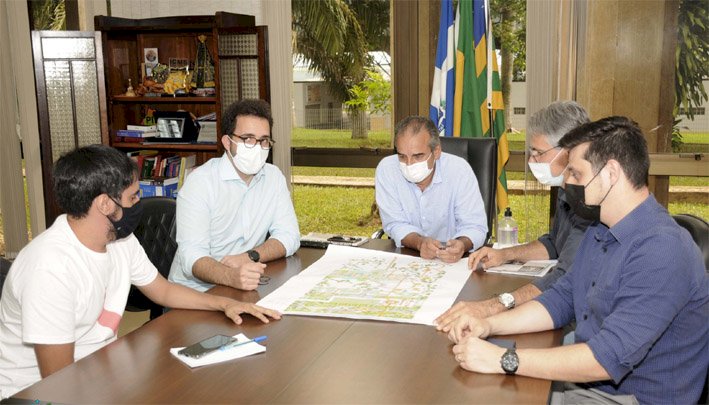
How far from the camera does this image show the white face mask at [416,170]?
3209 millimetres

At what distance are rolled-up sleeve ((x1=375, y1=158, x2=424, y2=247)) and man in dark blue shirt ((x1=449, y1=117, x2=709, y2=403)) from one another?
1.18 meters

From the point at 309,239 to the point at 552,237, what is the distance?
1026 mm

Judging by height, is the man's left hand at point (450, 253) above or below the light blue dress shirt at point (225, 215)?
below

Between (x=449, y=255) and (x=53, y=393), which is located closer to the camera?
(x=53, y=393)

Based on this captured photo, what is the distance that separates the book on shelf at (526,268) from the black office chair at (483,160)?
2.55ft

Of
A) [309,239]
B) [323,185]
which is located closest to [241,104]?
[309,239]

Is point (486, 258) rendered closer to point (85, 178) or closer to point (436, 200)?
point (436, 200)

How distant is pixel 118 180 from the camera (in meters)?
2.13

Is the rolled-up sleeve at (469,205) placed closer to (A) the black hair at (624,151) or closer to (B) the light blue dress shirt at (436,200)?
(B) the light blue dress shirt at (436,200)

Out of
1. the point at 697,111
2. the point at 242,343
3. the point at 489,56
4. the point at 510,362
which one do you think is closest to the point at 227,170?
the point at 242,343

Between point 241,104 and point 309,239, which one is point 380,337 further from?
point 241,104

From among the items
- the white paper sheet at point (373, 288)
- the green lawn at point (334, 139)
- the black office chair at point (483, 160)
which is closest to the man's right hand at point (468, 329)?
the white paper sheet at point (373, 288)

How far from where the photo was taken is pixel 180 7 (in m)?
5.46

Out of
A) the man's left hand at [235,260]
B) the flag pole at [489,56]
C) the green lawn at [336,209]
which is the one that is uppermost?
the flag pole at [489,56]
